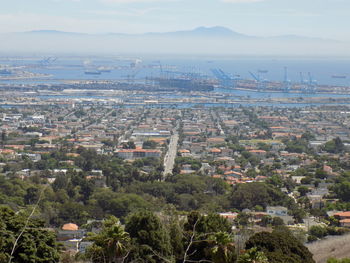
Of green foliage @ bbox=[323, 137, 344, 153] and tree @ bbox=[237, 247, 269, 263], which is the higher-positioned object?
tree @ bbox=[237, 247, 269, 263]

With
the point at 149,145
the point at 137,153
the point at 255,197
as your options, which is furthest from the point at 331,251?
the point at 149,145

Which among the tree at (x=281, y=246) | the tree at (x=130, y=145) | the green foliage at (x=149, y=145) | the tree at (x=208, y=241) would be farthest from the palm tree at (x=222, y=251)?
the green foliage at (x=149, y=145)

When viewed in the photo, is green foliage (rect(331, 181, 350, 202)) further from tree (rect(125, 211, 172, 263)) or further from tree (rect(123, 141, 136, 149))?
tree (rect(123, 141, 136, 149))

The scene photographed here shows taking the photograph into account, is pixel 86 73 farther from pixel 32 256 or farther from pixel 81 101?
pixel 32 256

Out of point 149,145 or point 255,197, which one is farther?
point 149,145

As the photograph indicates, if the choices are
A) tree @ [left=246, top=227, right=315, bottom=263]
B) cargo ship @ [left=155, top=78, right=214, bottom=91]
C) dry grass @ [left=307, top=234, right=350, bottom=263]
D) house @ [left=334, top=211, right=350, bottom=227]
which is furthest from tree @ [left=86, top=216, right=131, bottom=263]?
cargo ship @ [left=155, top=78, right=214, bottom=91]

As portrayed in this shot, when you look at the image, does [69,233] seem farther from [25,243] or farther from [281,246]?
[281,246]
